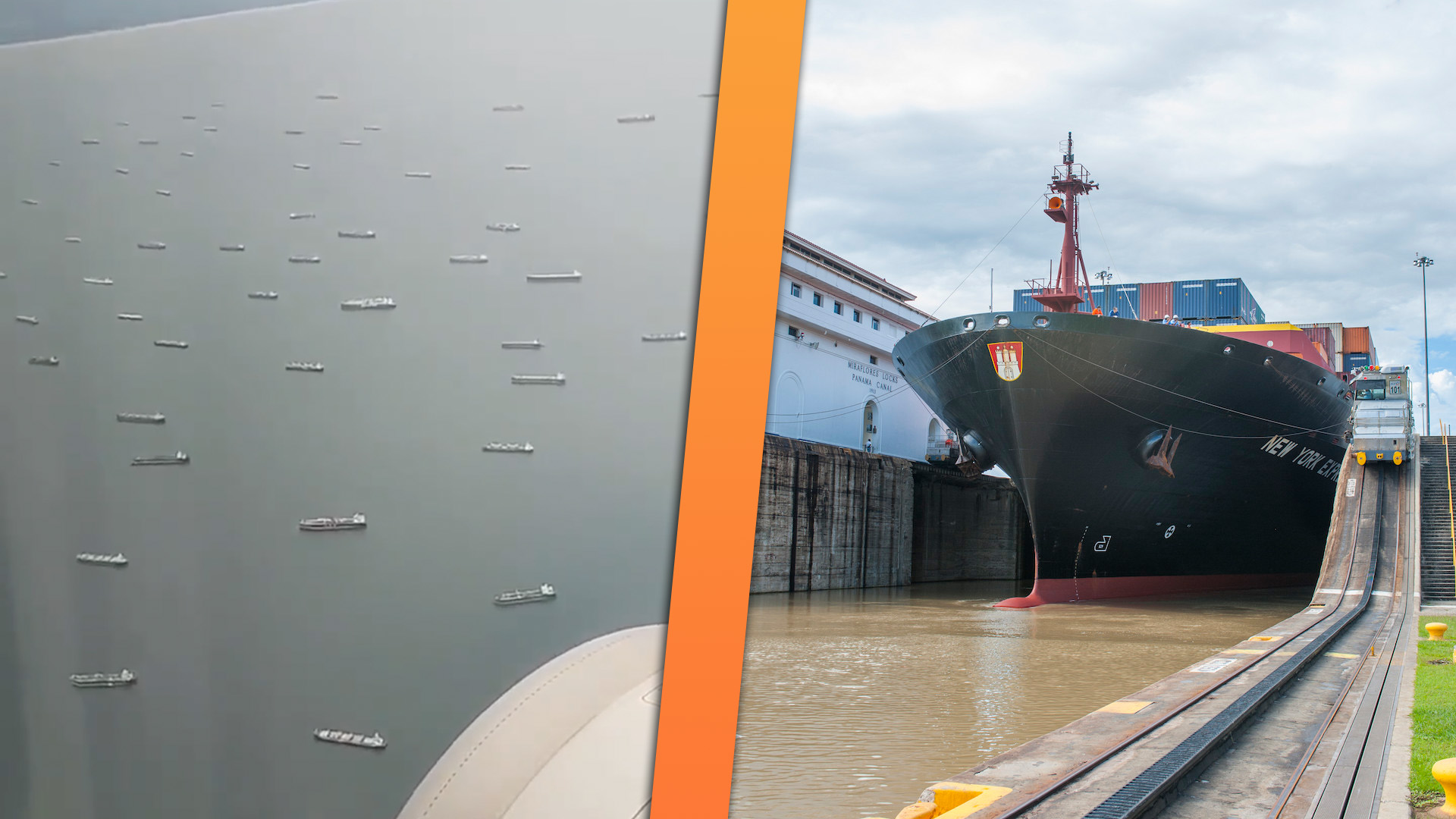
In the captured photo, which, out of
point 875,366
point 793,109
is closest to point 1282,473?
point 875,366

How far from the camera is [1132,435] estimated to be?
13.5 metres

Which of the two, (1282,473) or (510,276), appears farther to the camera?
(1282,473)

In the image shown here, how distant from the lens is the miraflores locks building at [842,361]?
2240cm

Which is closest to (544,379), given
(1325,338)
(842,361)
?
(842,361)

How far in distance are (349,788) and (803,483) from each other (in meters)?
17.1

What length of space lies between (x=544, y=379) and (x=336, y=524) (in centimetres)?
39

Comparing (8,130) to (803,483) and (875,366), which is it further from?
(875,366)

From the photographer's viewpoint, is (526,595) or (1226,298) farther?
(1226,298)

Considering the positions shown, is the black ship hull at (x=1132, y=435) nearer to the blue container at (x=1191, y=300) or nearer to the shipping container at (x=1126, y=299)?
the blue container at (x=1191, y=300)

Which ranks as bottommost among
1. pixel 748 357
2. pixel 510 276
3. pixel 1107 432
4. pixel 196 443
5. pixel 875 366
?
pixel 196 443

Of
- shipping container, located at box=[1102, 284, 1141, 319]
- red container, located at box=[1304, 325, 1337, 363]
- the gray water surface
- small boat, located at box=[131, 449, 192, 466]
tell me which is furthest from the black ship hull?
Answer: small boat, located at box=[131, 449, 192, 466]

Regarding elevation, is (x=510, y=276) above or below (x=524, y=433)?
above

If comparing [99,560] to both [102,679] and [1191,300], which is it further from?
[1191,300]

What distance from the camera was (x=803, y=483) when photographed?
18.2m
